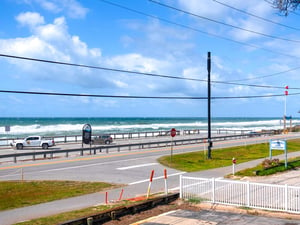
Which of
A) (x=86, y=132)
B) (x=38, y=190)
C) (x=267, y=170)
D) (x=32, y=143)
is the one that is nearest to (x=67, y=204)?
(x=38, y=190)

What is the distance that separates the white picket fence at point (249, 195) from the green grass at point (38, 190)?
4985 millimetres

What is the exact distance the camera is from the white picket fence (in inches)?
522

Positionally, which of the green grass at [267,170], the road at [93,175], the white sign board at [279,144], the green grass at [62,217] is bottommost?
the road at [93,175]

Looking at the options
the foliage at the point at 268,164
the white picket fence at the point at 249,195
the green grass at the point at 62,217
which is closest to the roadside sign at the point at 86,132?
the foliage at the point at 268,164

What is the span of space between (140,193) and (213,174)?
7.38 meters

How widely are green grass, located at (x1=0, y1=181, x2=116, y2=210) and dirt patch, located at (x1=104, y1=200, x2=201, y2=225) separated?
4275 mm

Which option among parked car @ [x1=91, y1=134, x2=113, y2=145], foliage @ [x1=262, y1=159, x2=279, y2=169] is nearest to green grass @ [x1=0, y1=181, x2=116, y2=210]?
foliage @ [x1=262, y1=159, x2=279, y2=169]

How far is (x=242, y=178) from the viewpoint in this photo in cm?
2127

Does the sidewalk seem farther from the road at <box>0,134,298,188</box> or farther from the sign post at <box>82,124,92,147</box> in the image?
the sign post at <box>82,124,92,147</box>

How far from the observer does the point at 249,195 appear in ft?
45.6

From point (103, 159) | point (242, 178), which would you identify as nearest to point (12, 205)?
point (242, 178)

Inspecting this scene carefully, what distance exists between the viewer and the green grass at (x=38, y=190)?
1538cm

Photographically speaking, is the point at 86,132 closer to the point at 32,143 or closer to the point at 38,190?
the point at 32,143

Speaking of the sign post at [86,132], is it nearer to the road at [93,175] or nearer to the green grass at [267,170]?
the road at [93,175]
